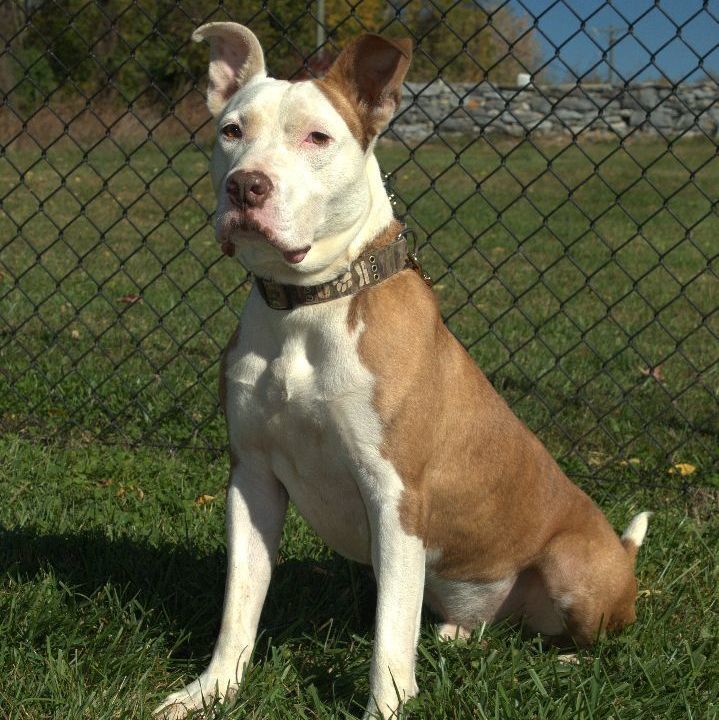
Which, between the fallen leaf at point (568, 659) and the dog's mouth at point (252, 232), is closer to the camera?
the dog's mouth at point (252, 232)

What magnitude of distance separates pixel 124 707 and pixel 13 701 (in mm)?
242

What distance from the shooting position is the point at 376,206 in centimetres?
244

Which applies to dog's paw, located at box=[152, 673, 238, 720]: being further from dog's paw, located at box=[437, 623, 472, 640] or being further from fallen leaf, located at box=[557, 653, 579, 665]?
fallen leaf, located at box=[557, 653, 579, 665]

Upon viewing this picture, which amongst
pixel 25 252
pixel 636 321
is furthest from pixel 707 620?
pixel 25 252

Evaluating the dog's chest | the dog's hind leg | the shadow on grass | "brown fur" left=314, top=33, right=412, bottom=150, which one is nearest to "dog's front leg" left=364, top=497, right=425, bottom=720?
the dog's chest

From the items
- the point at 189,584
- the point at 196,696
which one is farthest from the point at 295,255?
the point at 189,584

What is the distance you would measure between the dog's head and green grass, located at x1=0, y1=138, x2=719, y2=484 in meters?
0.70

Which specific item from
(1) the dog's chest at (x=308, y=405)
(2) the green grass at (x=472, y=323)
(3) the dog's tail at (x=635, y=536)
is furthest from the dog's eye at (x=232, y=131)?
(3) the dog's tail at (x=635, y=536)

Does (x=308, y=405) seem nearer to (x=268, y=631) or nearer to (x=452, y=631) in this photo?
(x=268, y=631)

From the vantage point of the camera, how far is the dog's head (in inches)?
85.0

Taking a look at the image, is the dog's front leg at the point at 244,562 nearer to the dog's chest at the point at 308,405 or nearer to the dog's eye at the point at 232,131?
the dog's chest at the point at 308,405

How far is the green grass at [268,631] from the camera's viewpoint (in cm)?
240

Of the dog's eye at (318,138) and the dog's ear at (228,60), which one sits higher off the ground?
the dog's ear at (228,60)

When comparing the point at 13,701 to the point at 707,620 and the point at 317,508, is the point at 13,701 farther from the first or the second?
the point at 707,620
